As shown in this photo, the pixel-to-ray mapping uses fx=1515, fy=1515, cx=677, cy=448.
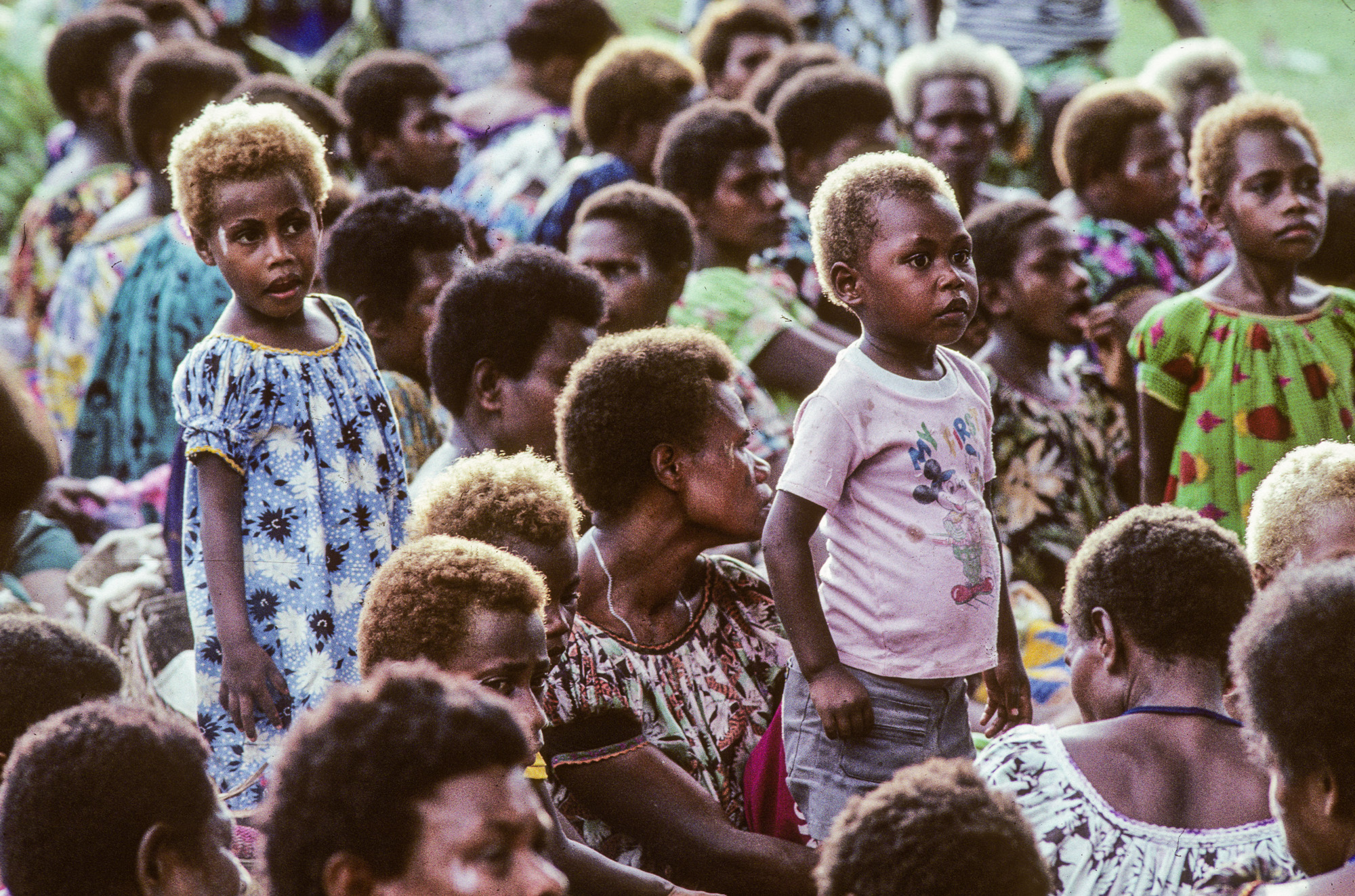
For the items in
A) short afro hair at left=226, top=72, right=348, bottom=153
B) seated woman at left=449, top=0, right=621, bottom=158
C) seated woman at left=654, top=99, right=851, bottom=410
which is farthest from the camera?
seated woman at left=449, top=0, right=621, bottom=158

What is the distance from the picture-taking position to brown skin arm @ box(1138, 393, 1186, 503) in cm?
495

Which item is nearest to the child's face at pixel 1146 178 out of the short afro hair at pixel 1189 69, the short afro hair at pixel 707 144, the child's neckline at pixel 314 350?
the short afro hair at pixel 1189 69

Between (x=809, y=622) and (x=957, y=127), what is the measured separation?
441 centimetres

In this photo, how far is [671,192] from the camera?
612cm

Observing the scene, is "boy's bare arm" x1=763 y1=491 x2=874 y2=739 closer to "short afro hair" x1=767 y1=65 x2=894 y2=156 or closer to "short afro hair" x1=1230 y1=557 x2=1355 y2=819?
"short afro hair" x1=1230 y1=557 x2=1355 y2=819

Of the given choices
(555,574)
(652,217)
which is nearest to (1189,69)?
(652,217)

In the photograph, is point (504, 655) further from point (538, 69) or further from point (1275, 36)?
point (1275, 36)

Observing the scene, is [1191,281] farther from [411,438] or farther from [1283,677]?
[1283,677]

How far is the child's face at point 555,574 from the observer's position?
3.28 m

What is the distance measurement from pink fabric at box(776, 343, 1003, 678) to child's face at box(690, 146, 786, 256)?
2483 mm

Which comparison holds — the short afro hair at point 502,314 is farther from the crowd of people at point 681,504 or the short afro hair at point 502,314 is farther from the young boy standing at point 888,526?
the young boy standing at point 888,526

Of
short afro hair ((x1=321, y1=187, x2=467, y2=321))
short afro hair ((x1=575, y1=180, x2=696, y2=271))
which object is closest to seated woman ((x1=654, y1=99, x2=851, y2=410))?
short afro hair ((x1=575, y1=180, x2=696, y2=271))

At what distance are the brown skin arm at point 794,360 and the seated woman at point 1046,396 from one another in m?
0.62

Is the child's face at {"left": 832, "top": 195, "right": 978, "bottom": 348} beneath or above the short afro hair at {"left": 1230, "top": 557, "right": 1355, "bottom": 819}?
above
